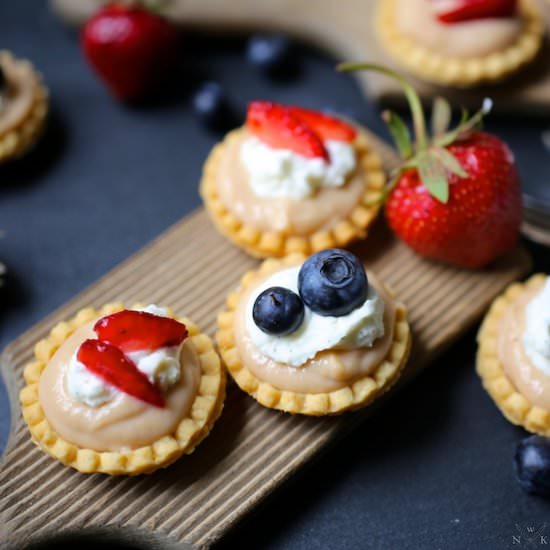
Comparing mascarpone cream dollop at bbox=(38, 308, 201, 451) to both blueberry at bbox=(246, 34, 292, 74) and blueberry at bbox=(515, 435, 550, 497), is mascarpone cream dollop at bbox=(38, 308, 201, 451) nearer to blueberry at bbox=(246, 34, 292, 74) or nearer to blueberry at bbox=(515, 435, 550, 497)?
blueberry at bbox=(515, 435, 550, 497)

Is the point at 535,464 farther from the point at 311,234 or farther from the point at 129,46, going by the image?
the point at 129,46

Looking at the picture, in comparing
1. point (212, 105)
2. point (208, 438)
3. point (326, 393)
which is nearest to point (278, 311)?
point (326, 393)

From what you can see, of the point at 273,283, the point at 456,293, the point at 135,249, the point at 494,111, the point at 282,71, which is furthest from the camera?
the point at 282,71

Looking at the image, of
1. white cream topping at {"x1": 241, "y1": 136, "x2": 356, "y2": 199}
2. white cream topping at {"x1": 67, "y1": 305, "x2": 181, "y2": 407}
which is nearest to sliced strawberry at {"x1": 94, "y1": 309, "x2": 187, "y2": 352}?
white cream topping at {"x1": 67, "y1": 305, "x2": 181, "y2": 407}

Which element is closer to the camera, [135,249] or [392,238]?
[392,238]

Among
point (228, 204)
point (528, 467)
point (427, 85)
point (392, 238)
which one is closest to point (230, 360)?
point (228, 204)

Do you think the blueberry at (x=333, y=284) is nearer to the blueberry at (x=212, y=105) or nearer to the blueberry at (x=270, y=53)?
the blueberry at (x=212, y=105)

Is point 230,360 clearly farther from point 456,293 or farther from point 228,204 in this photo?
point 456,293
